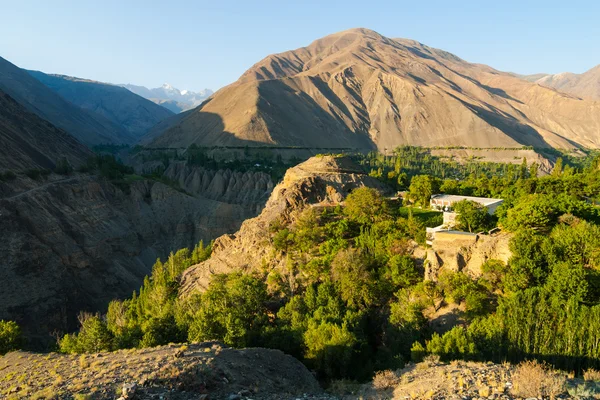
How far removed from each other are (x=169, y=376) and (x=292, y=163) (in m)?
88.4

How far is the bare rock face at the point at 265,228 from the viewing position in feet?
107

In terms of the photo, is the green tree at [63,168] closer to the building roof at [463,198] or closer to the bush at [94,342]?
the bush at [94,342]

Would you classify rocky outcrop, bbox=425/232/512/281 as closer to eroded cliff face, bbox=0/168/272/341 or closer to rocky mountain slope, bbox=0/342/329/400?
rocky mountain slope, bbox=0/342/329/400

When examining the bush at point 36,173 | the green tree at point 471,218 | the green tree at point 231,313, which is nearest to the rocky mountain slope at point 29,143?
the bush at point 36,173

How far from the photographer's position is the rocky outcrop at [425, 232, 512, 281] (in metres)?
23.4

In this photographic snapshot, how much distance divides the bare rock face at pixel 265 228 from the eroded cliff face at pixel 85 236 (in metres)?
16.2

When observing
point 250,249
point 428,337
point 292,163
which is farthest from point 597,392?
point 292,163

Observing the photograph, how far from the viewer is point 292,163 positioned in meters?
100

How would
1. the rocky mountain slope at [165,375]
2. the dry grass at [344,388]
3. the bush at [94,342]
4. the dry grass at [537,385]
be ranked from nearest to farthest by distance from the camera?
the dry grass at [537,385] → the rocky mountain slope at [165,375] → the dry grass at [344,388] → the bush at [94,342]

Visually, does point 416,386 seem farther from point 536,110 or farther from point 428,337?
point 536,110

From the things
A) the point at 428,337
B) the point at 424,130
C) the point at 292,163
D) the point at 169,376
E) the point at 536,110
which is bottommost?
the point at 428,337

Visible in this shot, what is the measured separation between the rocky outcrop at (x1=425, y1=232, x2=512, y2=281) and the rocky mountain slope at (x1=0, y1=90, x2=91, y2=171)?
177ft

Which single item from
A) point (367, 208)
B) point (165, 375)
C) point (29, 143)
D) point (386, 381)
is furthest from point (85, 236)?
point (386, 381)

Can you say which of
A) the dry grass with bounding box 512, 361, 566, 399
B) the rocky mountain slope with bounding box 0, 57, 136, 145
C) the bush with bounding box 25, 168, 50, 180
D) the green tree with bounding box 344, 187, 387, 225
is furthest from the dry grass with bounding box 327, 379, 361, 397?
the rocky mountain slope with bounding box 0, 57, 136, 145
